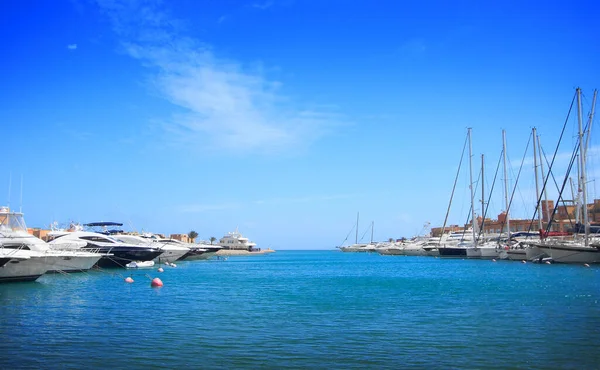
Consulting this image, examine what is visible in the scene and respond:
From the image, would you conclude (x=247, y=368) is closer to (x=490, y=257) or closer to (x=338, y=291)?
(x=338, y=291)

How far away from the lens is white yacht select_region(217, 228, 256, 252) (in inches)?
6403

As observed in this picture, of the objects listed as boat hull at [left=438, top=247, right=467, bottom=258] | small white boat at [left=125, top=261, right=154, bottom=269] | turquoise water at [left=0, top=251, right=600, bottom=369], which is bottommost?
turquoise water at [left=0, top=251, right=600, bottom=369]

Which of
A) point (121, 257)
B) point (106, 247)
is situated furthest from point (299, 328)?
point (121, 257)

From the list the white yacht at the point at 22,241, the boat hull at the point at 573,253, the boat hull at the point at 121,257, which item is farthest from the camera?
the boat hull at the point at 573,253

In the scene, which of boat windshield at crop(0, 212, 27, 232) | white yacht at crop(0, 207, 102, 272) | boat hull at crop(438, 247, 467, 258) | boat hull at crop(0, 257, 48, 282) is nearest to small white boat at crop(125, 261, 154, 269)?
white yacht at crop(0, 207, 102, 272)

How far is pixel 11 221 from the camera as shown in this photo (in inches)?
1540

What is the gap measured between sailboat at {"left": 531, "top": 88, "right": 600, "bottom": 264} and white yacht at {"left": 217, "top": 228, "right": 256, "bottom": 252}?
364ft

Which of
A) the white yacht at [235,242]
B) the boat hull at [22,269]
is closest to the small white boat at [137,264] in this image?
the boat hull at [22,269]

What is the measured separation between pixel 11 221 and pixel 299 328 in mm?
28703

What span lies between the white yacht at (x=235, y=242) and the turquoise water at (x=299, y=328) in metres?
129

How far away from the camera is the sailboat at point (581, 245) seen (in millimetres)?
55156

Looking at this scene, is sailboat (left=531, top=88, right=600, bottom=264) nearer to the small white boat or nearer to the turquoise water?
the turquoise water

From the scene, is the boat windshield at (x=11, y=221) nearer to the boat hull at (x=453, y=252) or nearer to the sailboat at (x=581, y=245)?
the sailboat at (x=581, y=245)

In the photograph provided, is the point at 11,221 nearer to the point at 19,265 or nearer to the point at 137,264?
the point at 19,265
